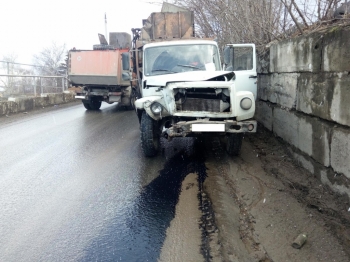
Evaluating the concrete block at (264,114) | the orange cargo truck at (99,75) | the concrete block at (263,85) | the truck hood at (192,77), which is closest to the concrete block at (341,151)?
the truck hood at (192,77)

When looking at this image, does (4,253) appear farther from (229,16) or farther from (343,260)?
(229,16)

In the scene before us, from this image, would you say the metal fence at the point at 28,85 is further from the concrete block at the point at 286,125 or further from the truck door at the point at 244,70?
the concrete block at the point at 286,125

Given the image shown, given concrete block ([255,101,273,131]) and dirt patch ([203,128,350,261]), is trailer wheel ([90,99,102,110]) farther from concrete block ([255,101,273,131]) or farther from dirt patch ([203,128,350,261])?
dirt patch ([203,128,350,261])

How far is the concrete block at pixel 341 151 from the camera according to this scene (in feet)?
13.2

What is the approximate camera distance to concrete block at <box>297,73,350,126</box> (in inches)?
162

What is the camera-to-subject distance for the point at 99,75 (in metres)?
14.8

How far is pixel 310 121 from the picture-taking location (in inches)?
206

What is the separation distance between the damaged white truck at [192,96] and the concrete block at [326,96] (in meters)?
0.88

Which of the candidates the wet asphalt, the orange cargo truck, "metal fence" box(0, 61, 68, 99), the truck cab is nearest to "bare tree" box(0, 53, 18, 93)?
"metal fence" box(0, 61, 68, 99)

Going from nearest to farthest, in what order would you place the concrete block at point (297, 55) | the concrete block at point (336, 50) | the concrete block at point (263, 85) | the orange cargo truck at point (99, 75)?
the concrete block at point (336, 50)
the concrete block at point (297, 55)
the concrete block at point (263, 85)
the orange cargo truck at point (99, 75)

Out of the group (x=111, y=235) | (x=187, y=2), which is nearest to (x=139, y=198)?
(x=111, y=235)

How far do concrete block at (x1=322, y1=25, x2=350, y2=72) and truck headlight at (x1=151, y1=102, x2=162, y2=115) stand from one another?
2.76 metres

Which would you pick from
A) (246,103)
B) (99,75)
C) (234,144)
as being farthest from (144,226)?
(99,75)

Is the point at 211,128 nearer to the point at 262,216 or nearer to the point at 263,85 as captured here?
the point at 262,216
